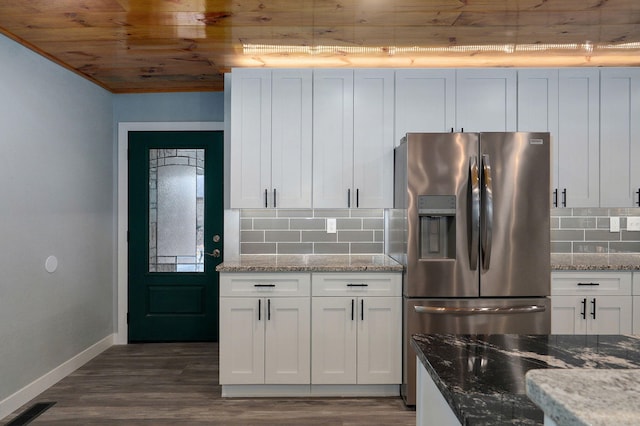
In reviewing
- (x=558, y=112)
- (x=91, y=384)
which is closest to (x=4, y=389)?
(x=91, y=384)

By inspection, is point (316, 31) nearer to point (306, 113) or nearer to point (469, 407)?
point (306, 113)

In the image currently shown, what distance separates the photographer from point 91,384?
125 inches

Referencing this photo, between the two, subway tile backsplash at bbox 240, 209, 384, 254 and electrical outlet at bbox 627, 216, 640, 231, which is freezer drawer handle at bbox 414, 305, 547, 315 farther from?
electrical outlet at bbox 627, 216, 640, 231

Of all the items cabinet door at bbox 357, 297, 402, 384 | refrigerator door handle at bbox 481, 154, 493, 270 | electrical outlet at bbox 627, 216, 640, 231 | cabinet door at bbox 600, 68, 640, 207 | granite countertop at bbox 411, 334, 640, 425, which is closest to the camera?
granite countertop at bbox 411, 334, 640, 425

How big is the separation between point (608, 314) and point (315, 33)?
2.80 meters

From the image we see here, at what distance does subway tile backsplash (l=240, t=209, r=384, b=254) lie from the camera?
360 cm

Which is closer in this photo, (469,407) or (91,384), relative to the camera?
(469,407)

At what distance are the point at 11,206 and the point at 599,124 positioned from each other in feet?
13.9

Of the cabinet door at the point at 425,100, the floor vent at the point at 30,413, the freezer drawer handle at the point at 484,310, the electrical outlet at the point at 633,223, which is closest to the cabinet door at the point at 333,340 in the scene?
the freezer drawer handle at the point at 484,310

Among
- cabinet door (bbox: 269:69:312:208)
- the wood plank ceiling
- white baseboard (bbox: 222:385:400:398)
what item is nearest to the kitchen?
the wood plank ceiling

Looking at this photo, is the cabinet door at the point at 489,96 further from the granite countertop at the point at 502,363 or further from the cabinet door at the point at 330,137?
the granite countertop at the point at 502,363

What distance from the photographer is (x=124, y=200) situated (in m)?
4.11

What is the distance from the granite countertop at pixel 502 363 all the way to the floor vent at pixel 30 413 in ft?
8.49

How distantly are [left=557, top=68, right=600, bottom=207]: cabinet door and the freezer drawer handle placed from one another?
0.97 metres
